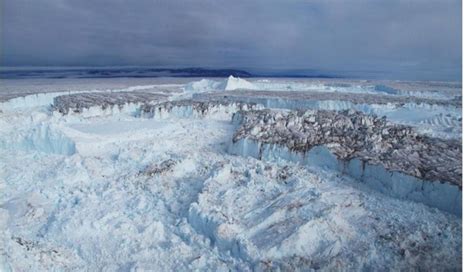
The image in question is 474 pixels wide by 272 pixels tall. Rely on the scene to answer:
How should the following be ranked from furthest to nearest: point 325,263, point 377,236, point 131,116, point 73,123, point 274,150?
point 131,116
point 73,123
point 274,150
point 377,236
point 325,263

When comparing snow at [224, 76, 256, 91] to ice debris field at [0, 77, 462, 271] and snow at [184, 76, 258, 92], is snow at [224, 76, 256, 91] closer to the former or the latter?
snow at [184, 76, 258, 92]

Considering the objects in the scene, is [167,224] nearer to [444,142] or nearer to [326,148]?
[326,148]

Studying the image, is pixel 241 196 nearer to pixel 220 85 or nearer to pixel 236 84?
pixel 236 84

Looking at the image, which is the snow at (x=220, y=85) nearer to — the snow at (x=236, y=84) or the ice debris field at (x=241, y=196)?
the snow at (x=236, y=84)

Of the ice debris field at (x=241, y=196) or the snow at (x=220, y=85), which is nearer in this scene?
the ice debris field at (x=241, y=196)

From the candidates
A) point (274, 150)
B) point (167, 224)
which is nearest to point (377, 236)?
point (167, 224)

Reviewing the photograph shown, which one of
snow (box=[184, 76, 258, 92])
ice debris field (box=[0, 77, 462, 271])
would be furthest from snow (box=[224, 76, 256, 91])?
ice debris field (box=[0, 77, 462, 271])

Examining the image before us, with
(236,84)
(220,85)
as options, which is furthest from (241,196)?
(220,85)

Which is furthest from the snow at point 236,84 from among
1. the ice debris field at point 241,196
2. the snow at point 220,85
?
the ice debris field at point 241,196
